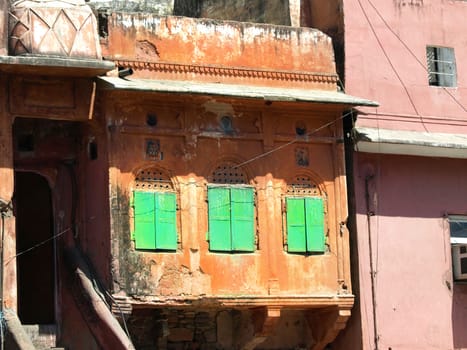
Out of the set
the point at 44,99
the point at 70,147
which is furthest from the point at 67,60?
the point at 70,147

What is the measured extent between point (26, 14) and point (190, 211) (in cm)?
358

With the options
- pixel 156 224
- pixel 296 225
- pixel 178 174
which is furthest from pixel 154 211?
pixel 296 225

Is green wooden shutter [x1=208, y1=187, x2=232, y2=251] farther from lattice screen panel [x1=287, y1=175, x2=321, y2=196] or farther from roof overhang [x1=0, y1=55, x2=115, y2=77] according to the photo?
roof overhang [x1=0, y1=55, x2=115, y2=77]

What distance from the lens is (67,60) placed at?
1736 centimetres

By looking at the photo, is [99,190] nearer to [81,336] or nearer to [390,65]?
[81,336]

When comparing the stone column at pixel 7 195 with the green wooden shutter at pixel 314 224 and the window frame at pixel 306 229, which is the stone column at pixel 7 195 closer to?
the window frame at pixel 306 229

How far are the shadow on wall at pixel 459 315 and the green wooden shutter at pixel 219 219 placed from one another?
390cm

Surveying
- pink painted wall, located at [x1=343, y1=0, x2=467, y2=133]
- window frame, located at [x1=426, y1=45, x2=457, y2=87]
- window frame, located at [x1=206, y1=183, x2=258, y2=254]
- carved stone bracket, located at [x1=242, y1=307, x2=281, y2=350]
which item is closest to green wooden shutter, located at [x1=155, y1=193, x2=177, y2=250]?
window frame, located at [x1=206, y1=183, x2=258, y2=254]

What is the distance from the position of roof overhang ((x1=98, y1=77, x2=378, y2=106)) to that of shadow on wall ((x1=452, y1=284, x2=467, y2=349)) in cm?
330

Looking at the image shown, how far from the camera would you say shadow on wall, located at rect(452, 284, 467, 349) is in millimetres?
20172

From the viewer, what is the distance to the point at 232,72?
19.3 metres

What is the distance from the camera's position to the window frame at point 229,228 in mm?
18734

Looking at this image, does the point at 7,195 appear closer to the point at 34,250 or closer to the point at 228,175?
the point at 34,250

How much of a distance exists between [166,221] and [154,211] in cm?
22
